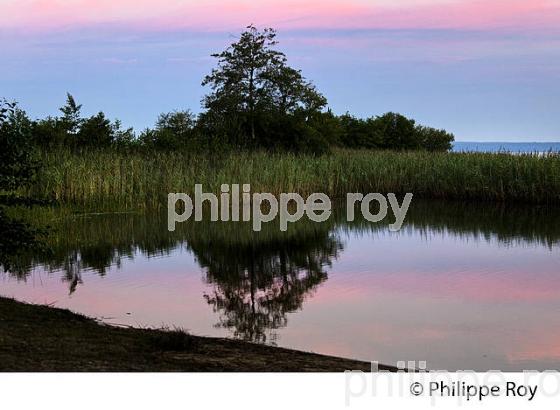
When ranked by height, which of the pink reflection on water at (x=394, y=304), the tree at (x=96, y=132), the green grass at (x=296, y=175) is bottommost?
the pink reflection on water at (x=394, y=304)

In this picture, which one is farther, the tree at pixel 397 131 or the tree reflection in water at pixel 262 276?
the tree at pixel 397 131

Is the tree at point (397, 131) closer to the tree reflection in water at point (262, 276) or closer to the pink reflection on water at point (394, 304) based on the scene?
the tree reflection in water at point (262, 276)

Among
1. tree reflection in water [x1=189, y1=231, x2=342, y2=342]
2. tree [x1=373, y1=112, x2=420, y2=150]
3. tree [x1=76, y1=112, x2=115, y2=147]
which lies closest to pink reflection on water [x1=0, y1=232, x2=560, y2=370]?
tree reflection in water [x1=189, y1=231, x2=342, y2=342]

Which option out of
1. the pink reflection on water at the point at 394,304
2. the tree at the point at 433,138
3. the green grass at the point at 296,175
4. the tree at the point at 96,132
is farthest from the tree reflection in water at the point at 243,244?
the tree at the point at 433,138

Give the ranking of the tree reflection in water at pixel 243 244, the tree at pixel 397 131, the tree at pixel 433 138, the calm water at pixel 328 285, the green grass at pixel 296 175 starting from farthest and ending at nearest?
the tree at pixel 433 138 → the tree at pixel 397 131 → the green grass at pixel 296 175 → the tree reflection in water at pixel 243 244 → the calm water at pixel 328 285

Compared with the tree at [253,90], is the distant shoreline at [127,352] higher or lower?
lower

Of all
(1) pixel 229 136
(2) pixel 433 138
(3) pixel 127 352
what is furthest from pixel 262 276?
(2) pixel 433 138

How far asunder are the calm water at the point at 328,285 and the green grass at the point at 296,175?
5.23ft

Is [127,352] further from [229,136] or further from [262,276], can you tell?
[229,136]

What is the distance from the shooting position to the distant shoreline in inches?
191

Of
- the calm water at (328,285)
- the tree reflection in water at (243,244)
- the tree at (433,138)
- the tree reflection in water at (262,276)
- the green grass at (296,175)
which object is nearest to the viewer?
the calm water at (328,285)

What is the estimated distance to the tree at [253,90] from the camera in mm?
28344

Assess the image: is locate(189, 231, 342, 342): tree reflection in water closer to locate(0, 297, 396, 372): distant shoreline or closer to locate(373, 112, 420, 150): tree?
locate(0, 297, 396, 372): distant shoreline

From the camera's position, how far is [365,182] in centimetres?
2183
